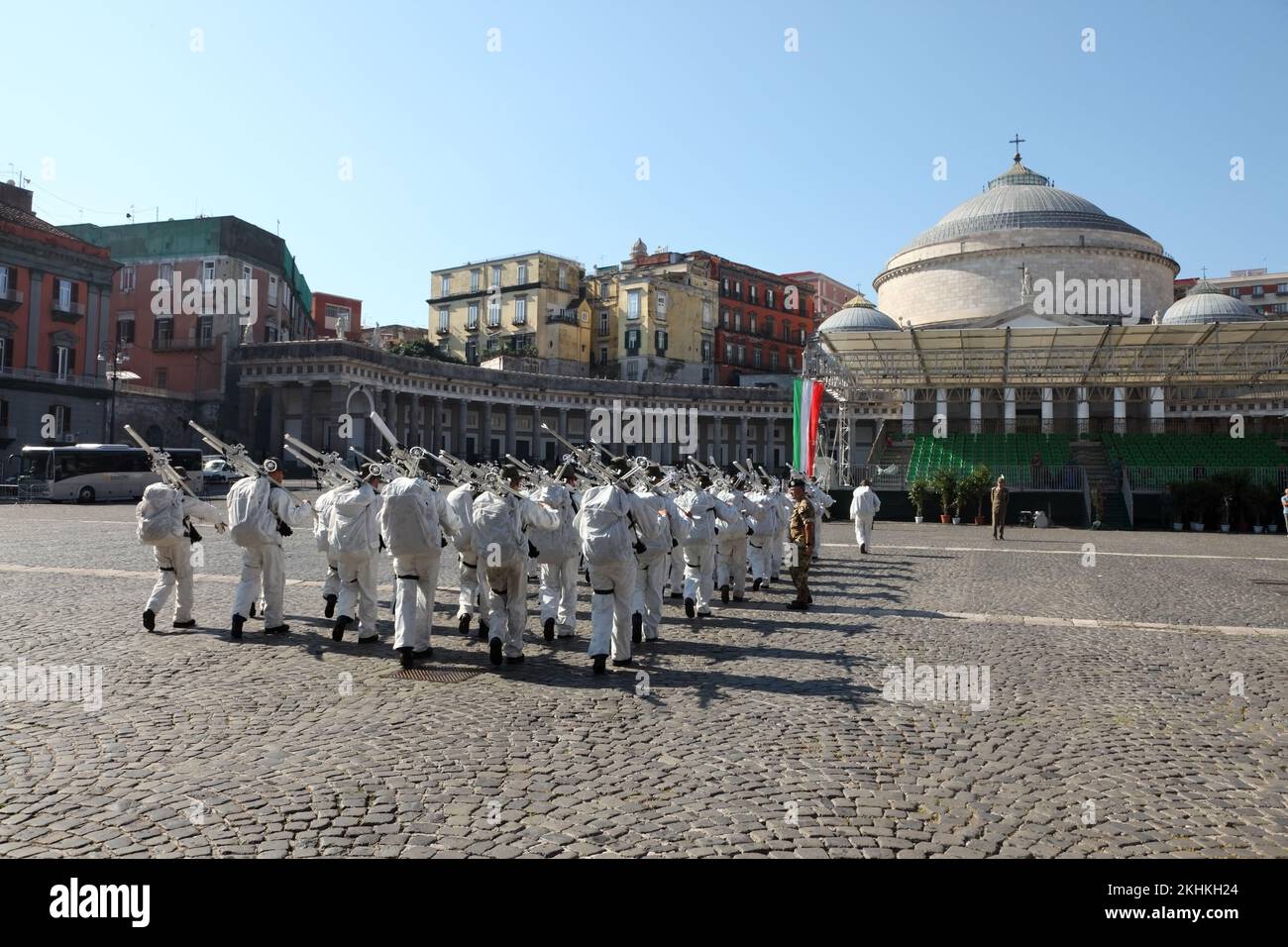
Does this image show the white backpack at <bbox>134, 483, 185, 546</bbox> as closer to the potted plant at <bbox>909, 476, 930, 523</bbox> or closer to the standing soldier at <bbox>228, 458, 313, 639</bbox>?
the standing soldier at <bbox>228, 458, 313, 639</bbox>

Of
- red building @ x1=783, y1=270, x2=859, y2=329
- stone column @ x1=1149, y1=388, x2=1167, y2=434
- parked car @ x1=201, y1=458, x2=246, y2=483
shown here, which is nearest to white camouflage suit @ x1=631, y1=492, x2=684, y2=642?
stone column @ x1=1149, y1=388, x2=1167, y2=434

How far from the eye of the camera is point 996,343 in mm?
38531

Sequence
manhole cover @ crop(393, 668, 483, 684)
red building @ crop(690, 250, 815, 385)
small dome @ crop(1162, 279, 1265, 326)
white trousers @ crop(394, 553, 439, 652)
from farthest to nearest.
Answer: red building @ crop(690, 250, 815, 385)
small dome @ crop(1162, 279, 1265, 326)
white trousers @ crop(394, 553, 439, 652)
manhole cover @ crop(393, 668, 483, 684)

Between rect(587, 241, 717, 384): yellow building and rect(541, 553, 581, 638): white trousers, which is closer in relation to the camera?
rect(541, 553, 581, 638): white trousers

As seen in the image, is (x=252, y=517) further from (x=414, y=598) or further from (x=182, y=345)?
(x=182, y=345)

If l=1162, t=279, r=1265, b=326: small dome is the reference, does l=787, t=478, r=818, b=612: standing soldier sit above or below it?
below

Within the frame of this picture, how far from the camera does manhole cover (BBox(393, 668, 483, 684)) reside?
8.23 meters

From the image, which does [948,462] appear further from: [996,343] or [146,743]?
[146,743]

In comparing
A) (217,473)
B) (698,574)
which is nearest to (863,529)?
(698,574)

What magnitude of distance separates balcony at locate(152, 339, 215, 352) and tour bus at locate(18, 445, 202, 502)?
17057 mm

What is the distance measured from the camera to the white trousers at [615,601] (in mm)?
8812

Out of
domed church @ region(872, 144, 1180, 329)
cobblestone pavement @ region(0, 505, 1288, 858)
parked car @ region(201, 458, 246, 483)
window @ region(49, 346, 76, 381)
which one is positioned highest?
domed church @ region(872, 144, 1180, 329)

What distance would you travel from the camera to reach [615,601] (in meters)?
8.97

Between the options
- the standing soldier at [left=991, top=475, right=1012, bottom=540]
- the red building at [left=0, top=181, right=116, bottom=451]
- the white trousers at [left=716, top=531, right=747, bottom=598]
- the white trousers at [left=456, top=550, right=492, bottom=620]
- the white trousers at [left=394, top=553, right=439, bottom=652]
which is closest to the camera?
the white trousers at [left=394, top=553, right=439, bottom=652]
